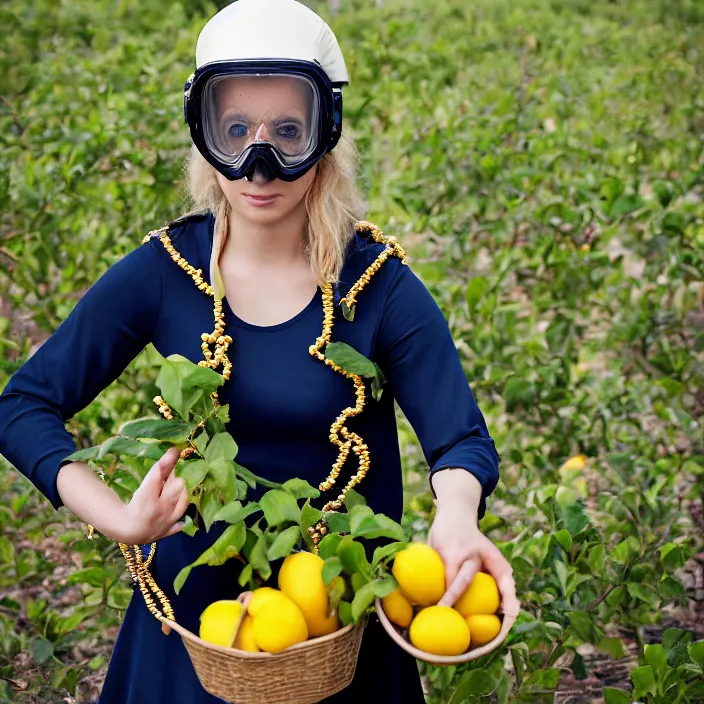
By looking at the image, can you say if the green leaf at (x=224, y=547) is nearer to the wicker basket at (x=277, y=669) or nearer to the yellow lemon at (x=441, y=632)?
the wicker basket at (x=277, y=669)

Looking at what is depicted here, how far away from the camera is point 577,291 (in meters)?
3.84

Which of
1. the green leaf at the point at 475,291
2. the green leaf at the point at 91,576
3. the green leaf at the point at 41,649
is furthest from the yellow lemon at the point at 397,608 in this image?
the green leaf at the point at 475,291

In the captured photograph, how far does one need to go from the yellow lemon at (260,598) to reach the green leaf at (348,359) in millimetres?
369

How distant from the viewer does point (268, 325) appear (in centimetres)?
186

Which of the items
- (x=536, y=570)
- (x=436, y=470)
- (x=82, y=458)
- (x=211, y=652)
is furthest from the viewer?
(x=536, y=570)

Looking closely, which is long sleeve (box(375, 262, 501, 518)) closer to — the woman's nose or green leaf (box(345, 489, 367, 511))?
green leaf (box(345, 489, 367, 511))

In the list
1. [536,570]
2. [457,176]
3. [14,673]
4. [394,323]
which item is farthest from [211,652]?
[457,176]

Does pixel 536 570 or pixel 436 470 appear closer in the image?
pixel 436 470

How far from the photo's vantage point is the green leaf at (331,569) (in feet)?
5.13

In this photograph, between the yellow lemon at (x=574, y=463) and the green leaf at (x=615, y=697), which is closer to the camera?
the green leaf at (x=615, y=697)

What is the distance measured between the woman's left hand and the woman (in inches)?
0.9

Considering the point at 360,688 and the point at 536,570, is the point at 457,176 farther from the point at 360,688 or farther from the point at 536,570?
the point at 360,688

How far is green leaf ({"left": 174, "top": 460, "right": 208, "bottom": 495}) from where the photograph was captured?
1.56m

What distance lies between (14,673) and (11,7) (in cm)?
575
